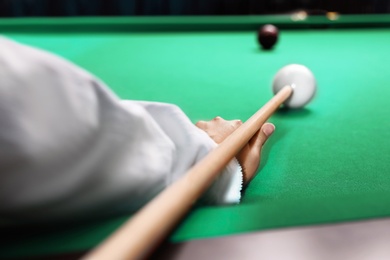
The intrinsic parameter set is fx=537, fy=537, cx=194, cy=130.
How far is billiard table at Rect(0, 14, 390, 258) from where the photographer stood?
1.91ft

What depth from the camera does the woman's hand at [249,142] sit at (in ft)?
3.09

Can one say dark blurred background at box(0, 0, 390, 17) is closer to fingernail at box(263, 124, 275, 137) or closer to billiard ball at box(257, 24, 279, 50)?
billiard ball at box(257, 24, 279, 50)

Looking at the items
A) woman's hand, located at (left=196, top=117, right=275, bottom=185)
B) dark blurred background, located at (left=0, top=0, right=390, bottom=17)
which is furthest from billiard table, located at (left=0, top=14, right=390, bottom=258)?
dark blurred background, located at (left=0, top=0, right=390, bottom=17)

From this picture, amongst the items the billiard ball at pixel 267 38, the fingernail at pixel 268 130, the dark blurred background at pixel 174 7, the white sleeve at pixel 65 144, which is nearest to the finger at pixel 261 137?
the fingernail at pixel 268 130

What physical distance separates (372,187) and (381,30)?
2674 millimetres

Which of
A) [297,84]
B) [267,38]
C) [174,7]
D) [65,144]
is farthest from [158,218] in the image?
[174,7]

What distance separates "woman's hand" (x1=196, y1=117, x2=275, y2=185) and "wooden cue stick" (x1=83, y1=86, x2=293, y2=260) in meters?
0.22

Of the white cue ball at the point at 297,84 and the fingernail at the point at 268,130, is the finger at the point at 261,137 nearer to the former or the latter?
the fingernail at the point at 268,130

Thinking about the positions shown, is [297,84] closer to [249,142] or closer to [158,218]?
[249,142]

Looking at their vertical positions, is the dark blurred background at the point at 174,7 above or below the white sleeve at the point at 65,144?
below

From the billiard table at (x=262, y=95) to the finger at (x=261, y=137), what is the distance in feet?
0.14

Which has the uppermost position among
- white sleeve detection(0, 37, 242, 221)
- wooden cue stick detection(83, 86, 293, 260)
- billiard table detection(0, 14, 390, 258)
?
white sleeve detection(0, 37, 242, 221)

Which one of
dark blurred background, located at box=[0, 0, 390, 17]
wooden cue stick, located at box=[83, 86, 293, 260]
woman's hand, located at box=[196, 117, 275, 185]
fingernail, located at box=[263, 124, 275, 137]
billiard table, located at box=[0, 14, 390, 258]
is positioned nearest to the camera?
wooden cue stick, located at box=[83, 86, 293, 260]

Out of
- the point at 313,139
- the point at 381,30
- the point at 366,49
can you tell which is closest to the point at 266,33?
the point at 366,49
